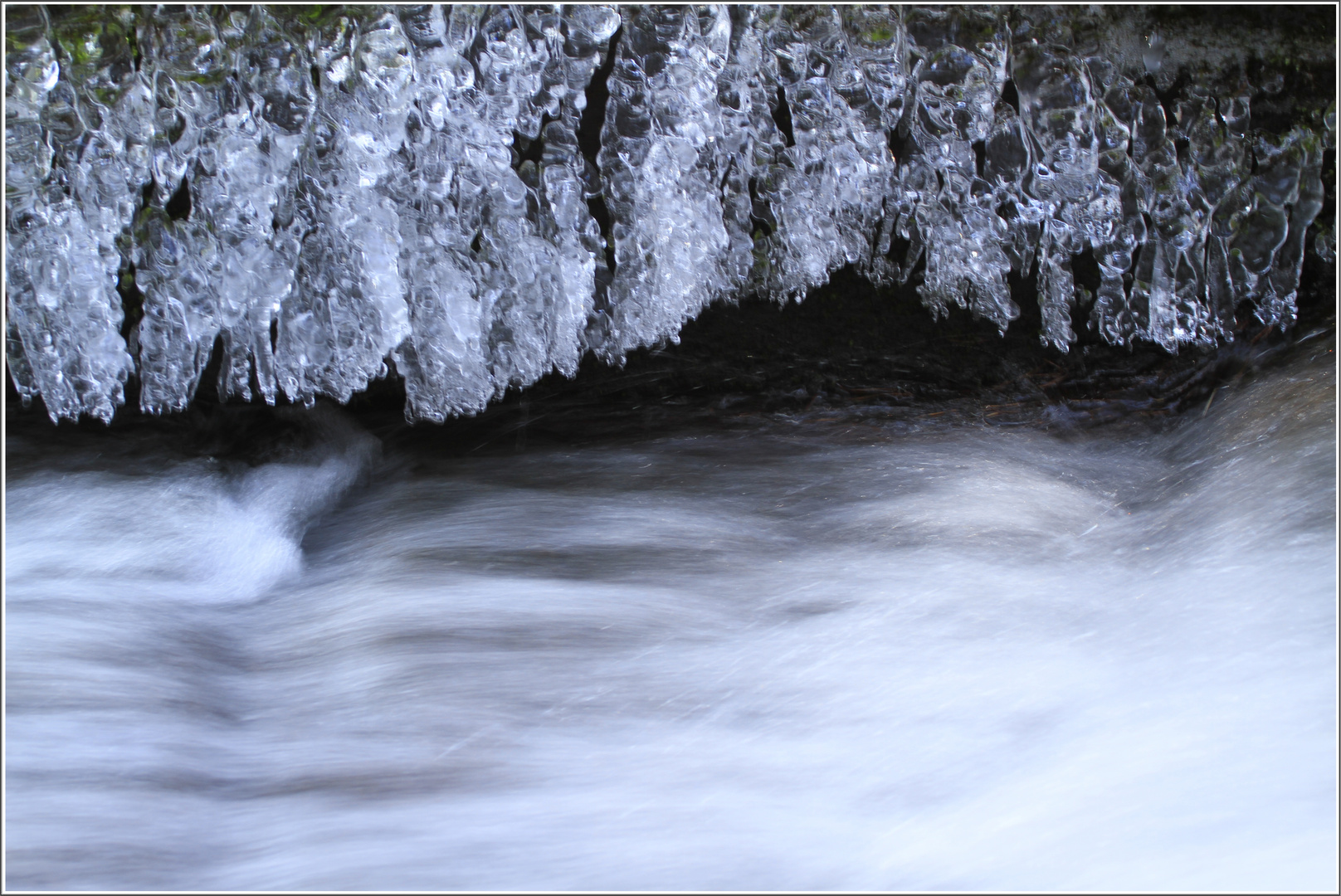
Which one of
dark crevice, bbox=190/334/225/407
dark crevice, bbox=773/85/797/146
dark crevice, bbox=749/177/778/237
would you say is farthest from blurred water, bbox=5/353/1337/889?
dark crevice, bbox=773/85/797/146

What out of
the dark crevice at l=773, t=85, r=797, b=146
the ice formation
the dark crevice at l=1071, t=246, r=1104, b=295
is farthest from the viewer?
the dark crevice at l=1071, t=246, r=1104, b=295

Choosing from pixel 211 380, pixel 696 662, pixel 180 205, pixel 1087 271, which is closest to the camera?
pixel 696 662

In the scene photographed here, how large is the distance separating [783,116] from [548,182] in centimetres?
37

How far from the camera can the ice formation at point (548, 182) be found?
137 centimetres

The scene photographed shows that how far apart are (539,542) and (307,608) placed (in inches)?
13.4

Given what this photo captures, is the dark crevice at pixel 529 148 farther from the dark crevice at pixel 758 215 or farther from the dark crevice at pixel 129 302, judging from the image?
the dark crevice at pixel 129 302

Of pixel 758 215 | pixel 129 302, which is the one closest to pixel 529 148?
pixel 758 215

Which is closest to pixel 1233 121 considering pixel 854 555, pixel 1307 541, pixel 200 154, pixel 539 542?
pixel 1307 541

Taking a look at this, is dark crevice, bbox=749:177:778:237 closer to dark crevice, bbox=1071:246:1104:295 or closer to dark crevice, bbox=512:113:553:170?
dark crevice, bbox=512:113:553:170

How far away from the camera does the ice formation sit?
1.37 m

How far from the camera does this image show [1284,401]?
1.53 m

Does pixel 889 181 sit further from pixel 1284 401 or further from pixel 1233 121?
pixel 1284 401

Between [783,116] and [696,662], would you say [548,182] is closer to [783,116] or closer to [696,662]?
[783,116]

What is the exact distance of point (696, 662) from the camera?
1.23 m
